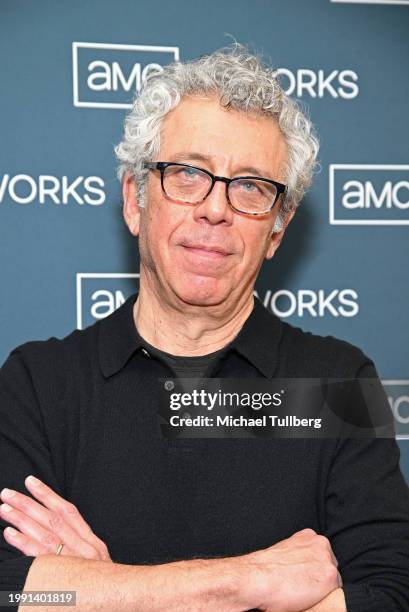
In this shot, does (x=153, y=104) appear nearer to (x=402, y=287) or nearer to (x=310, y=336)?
(x=310, y=336)

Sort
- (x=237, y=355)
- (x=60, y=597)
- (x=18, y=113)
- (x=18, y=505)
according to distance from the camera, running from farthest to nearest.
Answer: (x=18, y=113) → (x=237, y=355) → (x=18, y=505) → (x=60, y=597)

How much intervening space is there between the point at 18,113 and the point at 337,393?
1.19 m

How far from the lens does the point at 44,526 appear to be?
159cm

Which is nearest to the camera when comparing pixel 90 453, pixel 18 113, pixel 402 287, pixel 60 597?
pixel 60 597

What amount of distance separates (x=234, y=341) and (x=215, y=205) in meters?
0.33

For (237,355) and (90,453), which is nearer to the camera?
(90,453)

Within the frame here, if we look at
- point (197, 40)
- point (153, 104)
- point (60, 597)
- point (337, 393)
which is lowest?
point (60, 597)

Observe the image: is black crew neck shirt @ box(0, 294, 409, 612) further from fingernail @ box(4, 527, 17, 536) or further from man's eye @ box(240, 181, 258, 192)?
man's eye @ box(240, 181, 258, 192)

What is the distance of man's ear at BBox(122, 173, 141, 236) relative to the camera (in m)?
1.93

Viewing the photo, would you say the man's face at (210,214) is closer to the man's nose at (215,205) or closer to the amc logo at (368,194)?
the man's nose at (215,205)

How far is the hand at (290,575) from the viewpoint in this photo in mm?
1439

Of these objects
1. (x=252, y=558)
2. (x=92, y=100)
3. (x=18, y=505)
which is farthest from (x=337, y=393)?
(x=92, y=100)

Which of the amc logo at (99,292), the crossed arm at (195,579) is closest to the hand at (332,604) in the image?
the crossed arm at (195,579)

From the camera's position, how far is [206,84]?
5.90 feet
